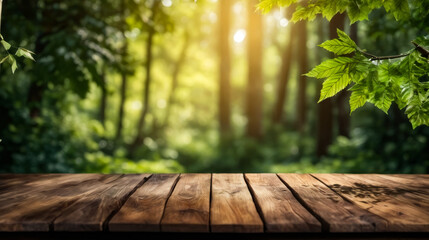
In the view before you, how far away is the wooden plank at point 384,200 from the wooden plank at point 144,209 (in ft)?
3.38

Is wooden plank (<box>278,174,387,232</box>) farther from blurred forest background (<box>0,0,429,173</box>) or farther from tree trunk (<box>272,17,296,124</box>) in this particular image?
tree trunk (<box>272,17,296,124</box>)

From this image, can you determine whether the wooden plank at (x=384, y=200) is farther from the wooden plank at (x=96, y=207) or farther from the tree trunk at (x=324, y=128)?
the tree trunk at (x=324, y=128)

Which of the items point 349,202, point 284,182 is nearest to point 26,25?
point 284,182

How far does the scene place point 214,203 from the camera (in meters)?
1.89

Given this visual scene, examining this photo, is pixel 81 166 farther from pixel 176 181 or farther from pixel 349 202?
pixel 349 202

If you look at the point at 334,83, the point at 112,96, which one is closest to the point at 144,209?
the point at 334,83

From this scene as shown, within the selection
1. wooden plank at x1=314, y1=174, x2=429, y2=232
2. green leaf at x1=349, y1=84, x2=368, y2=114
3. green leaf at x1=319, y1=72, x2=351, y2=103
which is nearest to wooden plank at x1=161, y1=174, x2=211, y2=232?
wooden plank at x1=314, y1=174, x2=429, y2=232

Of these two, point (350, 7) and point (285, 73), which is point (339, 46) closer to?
point (350, 7)

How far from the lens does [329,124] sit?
10602mm

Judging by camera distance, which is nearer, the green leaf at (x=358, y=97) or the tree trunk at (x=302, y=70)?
the green leaf at (x=358, y=97)

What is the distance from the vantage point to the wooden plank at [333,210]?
61.2 inches

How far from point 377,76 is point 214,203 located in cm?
118

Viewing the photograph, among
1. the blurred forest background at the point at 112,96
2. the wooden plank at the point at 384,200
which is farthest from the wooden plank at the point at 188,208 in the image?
the blurred forest background at the point at 112,96

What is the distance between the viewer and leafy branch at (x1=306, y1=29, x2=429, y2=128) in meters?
2.07
